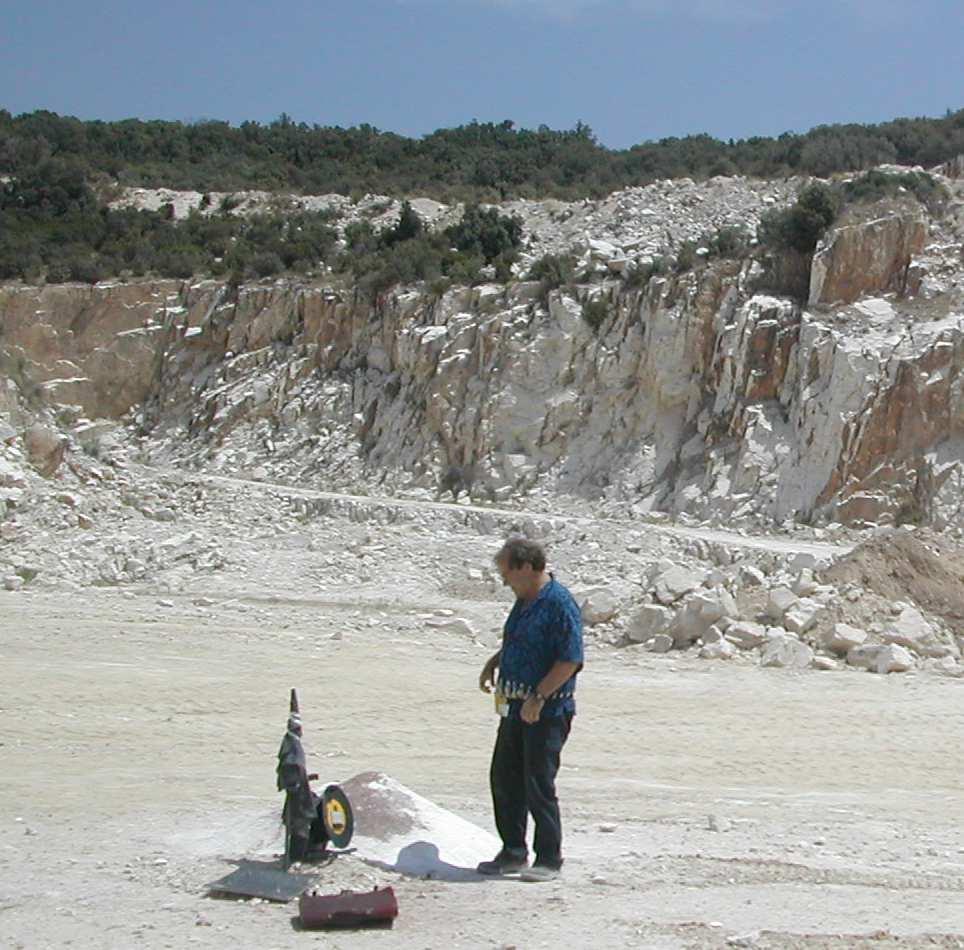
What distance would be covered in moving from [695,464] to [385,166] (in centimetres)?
2818

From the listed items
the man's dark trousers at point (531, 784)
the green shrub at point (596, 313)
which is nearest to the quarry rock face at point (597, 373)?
the green shrub at point (596, 313)

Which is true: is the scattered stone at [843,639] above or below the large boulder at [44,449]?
below

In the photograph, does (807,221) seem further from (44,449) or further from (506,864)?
(506,864)

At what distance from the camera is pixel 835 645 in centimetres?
1276

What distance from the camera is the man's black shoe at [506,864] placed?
535 centimetres

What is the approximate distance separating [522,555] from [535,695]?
1.91ft

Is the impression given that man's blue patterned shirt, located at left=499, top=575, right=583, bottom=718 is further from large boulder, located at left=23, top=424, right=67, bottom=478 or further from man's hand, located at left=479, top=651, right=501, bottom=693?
large boulder, located at left=23, top=424, right=67, bottom=478

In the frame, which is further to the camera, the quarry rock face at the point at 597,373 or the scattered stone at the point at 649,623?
the quarry rock face at the point at 597,373

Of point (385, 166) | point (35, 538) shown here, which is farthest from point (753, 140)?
point (35, 538)

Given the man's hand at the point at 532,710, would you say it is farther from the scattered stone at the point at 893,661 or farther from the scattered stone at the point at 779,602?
the scattered stone at the point at 779,602

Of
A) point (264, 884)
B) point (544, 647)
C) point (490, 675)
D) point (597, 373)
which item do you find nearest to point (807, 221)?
point (597, 373)

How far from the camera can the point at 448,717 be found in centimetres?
1020

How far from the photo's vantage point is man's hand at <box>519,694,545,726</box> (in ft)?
17.3

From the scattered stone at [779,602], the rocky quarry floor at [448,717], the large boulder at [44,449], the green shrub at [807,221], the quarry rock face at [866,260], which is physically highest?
the green shrub at [807,221]
